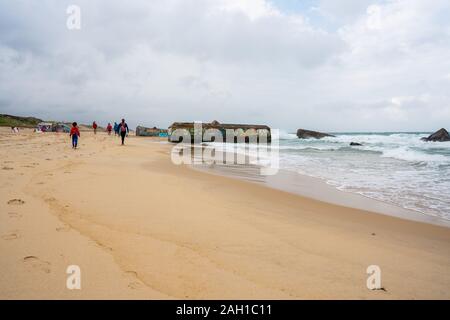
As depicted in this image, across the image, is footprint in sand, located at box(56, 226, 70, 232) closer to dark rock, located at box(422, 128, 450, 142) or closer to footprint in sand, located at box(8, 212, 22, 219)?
footprint in sand, located at box(8, 212, 22, 219)

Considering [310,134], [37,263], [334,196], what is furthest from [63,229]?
[310,134]

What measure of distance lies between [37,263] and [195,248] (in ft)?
4.45

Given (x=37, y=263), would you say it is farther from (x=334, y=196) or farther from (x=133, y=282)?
(x=334, y=196)

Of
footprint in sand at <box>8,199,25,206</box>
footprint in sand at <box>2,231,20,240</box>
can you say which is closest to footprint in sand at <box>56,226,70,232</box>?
footprint in sand at <box>2,231,20,240</box>

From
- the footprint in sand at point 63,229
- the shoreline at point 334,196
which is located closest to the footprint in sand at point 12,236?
the footprint in sand at point 63,229

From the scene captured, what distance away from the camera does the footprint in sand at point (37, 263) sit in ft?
7.40

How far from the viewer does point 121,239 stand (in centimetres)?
297

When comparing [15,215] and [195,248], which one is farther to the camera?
[15,215]

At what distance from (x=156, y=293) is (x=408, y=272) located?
2456 millimetres

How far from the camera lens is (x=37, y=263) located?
233 centimetres

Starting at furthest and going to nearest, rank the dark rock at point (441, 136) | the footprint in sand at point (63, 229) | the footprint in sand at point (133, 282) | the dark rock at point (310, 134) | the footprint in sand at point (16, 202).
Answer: the dark rock at point (310, 134), the dark rock at point (441, 136), the footprint in sand at point (16, 202), the footprint in sand at point (63, 229), the footprint in sand at point (133, 282)

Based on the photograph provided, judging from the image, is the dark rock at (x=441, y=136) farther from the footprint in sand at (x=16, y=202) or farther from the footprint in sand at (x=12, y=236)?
the footprint in sand at (x=12, y=236)
